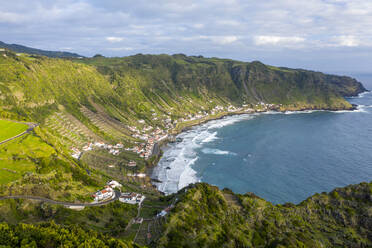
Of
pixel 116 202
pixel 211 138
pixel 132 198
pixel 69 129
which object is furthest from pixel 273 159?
pixel 69 129

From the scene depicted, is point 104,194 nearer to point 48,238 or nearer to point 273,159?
point 48,238

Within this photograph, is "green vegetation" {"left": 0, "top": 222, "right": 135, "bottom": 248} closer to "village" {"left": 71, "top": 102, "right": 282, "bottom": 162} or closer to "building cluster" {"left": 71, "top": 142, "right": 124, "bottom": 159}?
"village" {"left": 71, "top": 102, "right": 282, "bottom": 162}

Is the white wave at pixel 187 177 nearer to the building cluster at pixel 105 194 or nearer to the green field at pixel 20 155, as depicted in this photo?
the building cluster at pixel 105 194

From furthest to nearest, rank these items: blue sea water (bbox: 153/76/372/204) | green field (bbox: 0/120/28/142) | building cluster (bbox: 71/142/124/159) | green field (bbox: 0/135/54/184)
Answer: building cluster (bbox: 71/142/124/159) → blue sea water (bbox: 153/76/372/204) → green field (bbox: 0/120/28/142) → green field (bbox: 0/135/54/184)

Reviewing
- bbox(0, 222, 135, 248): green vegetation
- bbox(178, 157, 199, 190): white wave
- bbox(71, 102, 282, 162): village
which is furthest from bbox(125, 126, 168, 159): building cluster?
bbox(0, 222, 135, 248): green vegetation

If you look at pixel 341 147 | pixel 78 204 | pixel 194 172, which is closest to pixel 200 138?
pixel 194 172

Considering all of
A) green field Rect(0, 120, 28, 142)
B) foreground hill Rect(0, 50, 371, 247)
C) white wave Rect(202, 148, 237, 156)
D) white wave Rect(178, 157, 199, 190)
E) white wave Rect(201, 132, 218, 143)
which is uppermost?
green field Rect(0, 120, 28, 142)
